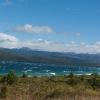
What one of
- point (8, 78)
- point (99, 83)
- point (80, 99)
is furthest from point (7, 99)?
point (99, 83)

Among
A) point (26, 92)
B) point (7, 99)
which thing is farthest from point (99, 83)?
point (7, 99)

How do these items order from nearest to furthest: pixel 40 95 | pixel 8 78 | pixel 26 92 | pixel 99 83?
pixel 40 95, pixel 26 92, pixel 8 78, pixel 99 83

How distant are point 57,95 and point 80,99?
9.91 ft

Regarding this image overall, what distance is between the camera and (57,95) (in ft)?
61.1

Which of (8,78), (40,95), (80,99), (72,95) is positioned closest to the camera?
(80,99)

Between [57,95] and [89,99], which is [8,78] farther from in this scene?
[89,99]

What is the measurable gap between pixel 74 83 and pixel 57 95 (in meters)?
13.6

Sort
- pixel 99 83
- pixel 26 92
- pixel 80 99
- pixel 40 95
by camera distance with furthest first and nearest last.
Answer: pixel 99 83, pixel 26 92, pixel 40 95, pixel 80 99

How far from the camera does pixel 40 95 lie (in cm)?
1966

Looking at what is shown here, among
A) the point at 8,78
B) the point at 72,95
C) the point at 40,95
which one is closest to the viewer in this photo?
the point at 72,95

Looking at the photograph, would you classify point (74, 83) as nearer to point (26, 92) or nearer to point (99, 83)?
point (99, 83)

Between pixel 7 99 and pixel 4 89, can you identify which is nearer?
pixel 7 99

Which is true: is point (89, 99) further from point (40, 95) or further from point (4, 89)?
point (4, 89)

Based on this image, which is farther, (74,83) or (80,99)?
(74,83)
